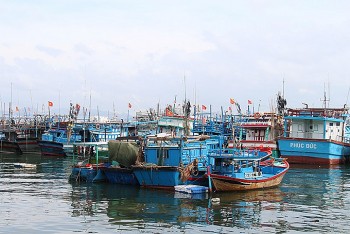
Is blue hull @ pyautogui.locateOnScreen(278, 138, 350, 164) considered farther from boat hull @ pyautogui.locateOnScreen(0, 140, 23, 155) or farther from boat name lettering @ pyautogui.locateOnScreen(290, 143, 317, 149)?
boat hull @ pyautogui.locateOnScreen(0, 140, 23, 155)

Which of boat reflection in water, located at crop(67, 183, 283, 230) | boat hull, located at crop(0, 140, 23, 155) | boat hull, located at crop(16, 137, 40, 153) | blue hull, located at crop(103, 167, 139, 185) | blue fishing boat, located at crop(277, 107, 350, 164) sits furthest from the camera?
boat hull, located at crop(16, 137, 40, 153)

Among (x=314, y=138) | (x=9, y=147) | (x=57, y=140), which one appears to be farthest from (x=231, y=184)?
(x=9, y=147)

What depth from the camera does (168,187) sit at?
28391mm

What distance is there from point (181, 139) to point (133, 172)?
3446 millimetres

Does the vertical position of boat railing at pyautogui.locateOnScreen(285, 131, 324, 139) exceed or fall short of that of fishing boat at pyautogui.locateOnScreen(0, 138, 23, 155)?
it exceeds it

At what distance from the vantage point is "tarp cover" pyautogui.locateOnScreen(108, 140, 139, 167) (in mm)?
29922

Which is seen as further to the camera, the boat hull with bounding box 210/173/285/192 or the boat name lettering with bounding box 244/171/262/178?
the boat name lettering with bounding box 244/171/262/178

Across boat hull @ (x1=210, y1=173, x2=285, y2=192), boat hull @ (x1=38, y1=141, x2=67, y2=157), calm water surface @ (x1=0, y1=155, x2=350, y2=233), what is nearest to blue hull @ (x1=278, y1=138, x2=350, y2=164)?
calm water surface @ (x1=0, y1=155, x2=350, y2=233)

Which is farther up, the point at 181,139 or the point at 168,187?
the point at 181,139

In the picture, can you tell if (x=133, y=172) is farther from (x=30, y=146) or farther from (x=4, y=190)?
(x=30, y=146)

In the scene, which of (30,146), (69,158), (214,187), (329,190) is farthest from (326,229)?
(30,146)

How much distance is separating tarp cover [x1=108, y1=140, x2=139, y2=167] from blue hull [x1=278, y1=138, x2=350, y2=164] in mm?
18812

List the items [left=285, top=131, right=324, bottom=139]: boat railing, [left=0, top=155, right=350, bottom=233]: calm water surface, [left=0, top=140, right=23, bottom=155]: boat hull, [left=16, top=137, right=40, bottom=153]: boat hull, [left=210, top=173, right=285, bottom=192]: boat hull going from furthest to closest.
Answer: [left=16, top=137, right=40, bottom=153]: boat hull < [left=0, top=140, right=23, bottom=155]: boat hull < [left=285, top=131, right=324, bottom=139]: boat railing < [left=210, top=173, right=285, bottom=192]: boat hull < [left=0, top=155, right=350, bottom=233]: calm water surface

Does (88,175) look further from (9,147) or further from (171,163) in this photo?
(9,147)
